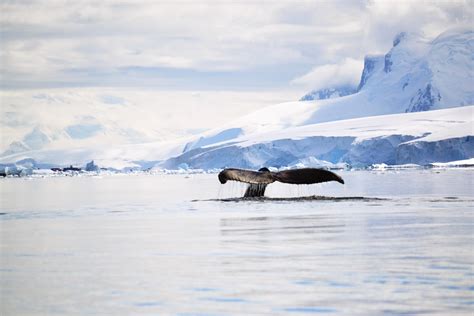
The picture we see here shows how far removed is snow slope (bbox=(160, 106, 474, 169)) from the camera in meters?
133

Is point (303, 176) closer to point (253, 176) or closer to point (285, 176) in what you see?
point (285, 176)

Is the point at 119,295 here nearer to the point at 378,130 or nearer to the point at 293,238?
the point at 293,238

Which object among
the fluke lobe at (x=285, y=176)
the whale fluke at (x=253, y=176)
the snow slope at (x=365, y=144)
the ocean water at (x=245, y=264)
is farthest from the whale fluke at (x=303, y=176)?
the snow slope at (x=365, y=144)

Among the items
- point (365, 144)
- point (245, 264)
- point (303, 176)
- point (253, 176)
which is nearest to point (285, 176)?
point (303, 176)

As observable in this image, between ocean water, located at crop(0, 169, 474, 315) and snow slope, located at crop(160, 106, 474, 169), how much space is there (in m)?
109

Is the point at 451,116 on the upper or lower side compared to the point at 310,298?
upper

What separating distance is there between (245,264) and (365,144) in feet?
447

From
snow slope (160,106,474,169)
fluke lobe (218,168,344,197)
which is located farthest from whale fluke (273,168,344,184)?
snow slope (160,106,474,169)

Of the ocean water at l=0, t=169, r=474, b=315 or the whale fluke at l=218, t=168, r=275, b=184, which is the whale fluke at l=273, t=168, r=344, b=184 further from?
the ocean water at l=0, t=169, r=474, b=315

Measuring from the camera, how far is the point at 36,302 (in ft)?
40.4

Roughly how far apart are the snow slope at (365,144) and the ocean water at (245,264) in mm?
108691

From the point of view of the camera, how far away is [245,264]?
15273mm

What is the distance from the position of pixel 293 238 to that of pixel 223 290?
260 inches

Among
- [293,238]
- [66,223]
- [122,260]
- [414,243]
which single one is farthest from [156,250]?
[66,223]
